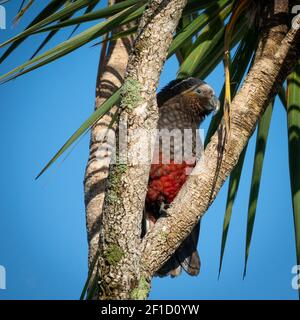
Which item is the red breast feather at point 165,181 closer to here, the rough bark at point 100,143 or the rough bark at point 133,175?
the rough bark at point 100,143

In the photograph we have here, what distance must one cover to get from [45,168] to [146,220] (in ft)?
4.63

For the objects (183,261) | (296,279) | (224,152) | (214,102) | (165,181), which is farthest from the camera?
(214,102)

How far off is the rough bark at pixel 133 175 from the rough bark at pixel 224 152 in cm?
18

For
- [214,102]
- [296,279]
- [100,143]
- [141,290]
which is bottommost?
[141,290]

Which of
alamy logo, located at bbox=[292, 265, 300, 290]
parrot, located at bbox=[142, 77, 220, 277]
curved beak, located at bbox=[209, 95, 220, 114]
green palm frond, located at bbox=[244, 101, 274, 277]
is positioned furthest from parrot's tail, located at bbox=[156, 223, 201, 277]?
alamy logo, located at bbox=[292, 265, 300, 290]

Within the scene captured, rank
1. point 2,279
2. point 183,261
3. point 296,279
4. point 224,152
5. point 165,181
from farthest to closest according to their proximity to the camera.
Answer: point 183,261 < point 165,181 < point 2,279 < point 296,279 < point 224,152

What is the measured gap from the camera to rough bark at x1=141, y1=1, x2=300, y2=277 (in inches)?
101

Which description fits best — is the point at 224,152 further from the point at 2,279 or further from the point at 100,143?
the point at 2,279

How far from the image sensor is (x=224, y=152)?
2.74 m

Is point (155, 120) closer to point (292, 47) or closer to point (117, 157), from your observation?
point (117, 157)

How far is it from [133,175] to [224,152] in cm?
56

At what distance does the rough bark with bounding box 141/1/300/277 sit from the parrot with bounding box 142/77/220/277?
1.21m

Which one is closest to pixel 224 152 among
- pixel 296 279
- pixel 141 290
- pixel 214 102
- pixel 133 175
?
pixel 133 175
